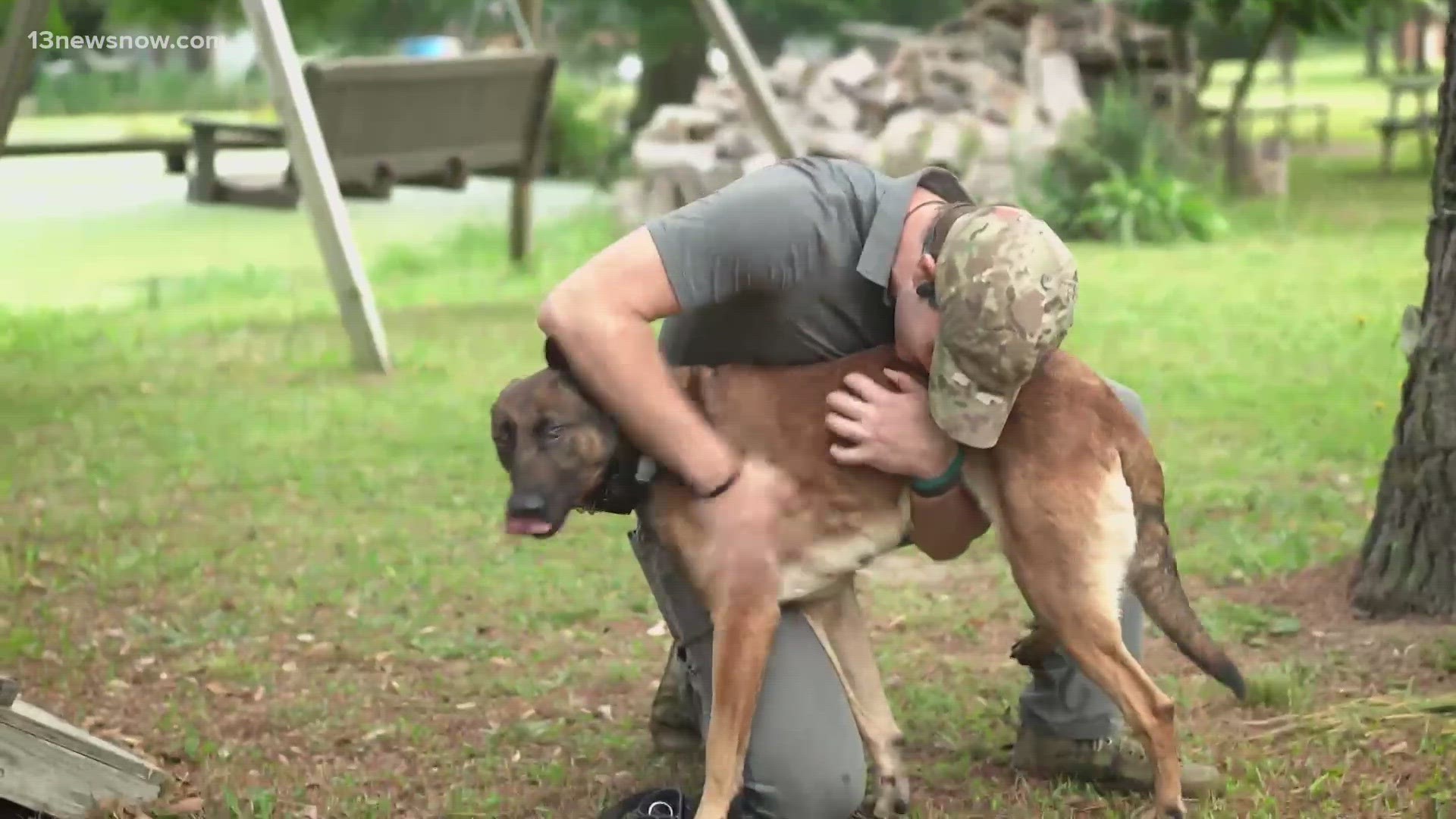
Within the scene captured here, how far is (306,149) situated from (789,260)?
221 inches

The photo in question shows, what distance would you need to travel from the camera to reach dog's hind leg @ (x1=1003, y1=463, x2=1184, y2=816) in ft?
10.6

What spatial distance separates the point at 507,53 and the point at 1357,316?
5.50 metres

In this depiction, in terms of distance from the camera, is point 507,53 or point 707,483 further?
point 507,53

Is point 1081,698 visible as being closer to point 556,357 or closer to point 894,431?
point 894,431

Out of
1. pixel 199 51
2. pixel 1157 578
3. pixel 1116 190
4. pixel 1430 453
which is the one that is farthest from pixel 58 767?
pixel 1116 190

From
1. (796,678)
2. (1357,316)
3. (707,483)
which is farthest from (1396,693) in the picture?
(1357,316)

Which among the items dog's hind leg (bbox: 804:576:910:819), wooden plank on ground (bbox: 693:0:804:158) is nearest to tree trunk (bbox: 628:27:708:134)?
wooden plank on ground (bbox: 693:0:804:158)

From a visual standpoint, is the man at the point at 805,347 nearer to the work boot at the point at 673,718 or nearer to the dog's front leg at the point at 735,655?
the dog's front leg at the point at 735,655

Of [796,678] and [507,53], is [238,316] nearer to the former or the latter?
[507,53]

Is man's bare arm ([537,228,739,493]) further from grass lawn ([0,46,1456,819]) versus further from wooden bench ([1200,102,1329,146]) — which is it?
wooden bench ([1200,102,1329,146])

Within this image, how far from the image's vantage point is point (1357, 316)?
9.37 m

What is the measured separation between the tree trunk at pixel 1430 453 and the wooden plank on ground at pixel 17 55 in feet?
22.6

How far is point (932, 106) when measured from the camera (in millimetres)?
15172

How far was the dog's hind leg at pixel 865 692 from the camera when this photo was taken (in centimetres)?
361
